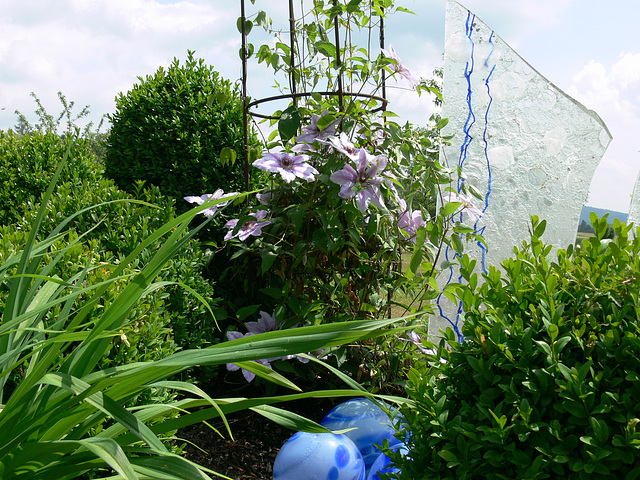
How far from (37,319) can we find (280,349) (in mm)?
835

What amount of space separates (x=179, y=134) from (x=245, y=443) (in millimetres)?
1728

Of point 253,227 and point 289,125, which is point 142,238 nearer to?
point 253,227

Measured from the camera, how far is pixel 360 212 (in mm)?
2109

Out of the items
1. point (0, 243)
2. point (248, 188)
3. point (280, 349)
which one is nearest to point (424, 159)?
point (248, 188)

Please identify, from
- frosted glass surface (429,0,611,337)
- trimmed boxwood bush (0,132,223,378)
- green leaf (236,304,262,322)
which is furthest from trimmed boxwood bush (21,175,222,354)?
frosted glass surface (429,0,611,337)

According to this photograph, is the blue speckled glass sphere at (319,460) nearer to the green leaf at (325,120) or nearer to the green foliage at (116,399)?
the green foliage at (116,399)

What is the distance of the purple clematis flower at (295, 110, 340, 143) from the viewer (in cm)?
220

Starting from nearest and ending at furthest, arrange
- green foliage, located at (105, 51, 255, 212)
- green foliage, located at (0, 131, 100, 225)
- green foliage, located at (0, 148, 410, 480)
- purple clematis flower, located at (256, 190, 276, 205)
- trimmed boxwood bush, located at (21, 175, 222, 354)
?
green foliage, located at (0, 148, 410, 480) → trimmed boxwood bush, located at (21, 175, 222, 354) → purple clematis flower, located at (256, 190, 276, 205) → green foliage, located at (0, 131, 100, 225) → green foliage, located at (105, 51, 255, 212)

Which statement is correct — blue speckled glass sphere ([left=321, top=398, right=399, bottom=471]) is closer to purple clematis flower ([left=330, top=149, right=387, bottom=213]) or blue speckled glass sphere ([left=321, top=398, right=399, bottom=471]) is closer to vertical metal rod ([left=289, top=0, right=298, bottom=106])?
purple clematis flower ([left=330, top=149, right=387, bottom=213])

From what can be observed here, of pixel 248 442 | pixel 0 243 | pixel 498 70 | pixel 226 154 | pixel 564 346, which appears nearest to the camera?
pixel 564 346

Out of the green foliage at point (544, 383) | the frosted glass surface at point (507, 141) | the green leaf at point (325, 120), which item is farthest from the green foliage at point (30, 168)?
the green foliage at point (544, 383)

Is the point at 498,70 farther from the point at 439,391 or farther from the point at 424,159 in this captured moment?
the point at 439,391

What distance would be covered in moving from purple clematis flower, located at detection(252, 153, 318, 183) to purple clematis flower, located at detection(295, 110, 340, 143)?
0.10 meters

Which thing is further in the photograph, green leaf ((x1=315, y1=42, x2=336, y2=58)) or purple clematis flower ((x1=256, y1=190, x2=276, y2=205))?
purple clematis flower ((x1=256, y1=190, x2=276, y2=205))
